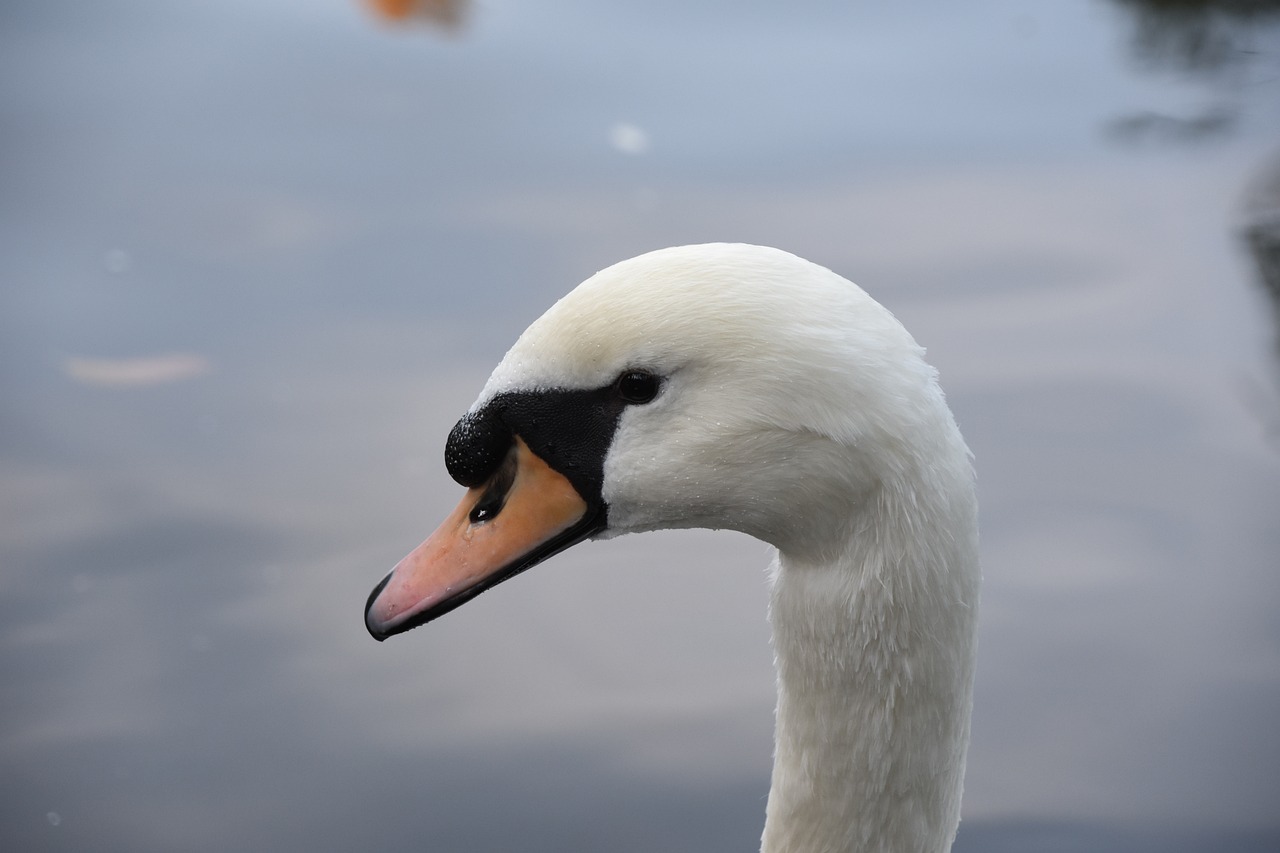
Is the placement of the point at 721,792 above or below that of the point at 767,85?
below

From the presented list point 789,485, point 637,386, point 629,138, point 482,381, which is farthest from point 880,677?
point 629,138

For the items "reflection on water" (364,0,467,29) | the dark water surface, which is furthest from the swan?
"reflection on water" (364,0,467,29)

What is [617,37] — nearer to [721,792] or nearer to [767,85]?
[767,85]

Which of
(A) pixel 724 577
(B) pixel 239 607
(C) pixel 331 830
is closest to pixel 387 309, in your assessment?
(B) pixel 239 607

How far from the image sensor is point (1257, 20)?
458 centimetres

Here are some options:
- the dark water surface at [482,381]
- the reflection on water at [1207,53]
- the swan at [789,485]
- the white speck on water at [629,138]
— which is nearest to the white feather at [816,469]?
the swan at [789,485]

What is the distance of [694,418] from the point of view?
1.23 metres

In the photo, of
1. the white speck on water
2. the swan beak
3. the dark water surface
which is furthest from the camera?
the white speck on water

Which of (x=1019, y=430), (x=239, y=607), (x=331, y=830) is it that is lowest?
(x=331, y=830)

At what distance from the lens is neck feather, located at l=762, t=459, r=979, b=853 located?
124cm

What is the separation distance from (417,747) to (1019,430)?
149cm

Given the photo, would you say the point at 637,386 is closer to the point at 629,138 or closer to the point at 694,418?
the point at 694,418

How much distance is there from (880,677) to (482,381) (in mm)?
1902

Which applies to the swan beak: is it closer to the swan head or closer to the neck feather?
the swan head
